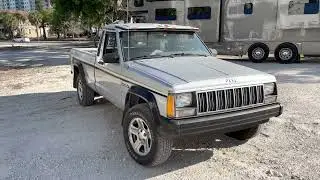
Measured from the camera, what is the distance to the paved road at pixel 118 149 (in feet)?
15.0

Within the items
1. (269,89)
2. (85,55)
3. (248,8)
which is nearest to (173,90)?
(269,89)

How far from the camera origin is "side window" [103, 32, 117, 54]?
5.91 metres

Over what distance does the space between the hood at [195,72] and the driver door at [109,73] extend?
49cm

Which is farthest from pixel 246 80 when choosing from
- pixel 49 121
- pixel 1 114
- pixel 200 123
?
pixel 1 114

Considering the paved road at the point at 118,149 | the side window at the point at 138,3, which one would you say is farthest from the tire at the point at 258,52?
the paved road at the point at 118,149

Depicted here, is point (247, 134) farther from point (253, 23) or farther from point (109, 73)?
point (253, 23)

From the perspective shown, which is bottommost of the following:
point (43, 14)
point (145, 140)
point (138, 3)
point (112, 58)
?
point (145, 140)

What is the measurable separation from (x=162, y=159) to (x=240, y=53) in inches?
529

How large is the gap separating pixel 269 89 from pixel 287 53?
11970 mm

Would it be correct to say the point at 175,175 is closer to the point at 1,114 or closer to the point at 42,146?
the point at 42,146

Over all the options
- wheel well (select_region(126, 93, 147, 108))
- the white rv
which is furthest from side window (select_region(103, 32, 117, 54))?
the white rv

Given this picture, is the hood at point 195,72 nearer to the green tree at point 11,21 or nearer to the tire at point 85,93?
the tire at point 85,93

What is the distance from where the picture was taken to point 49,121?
6961 mm

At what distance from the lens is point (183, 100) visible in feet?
14.0
